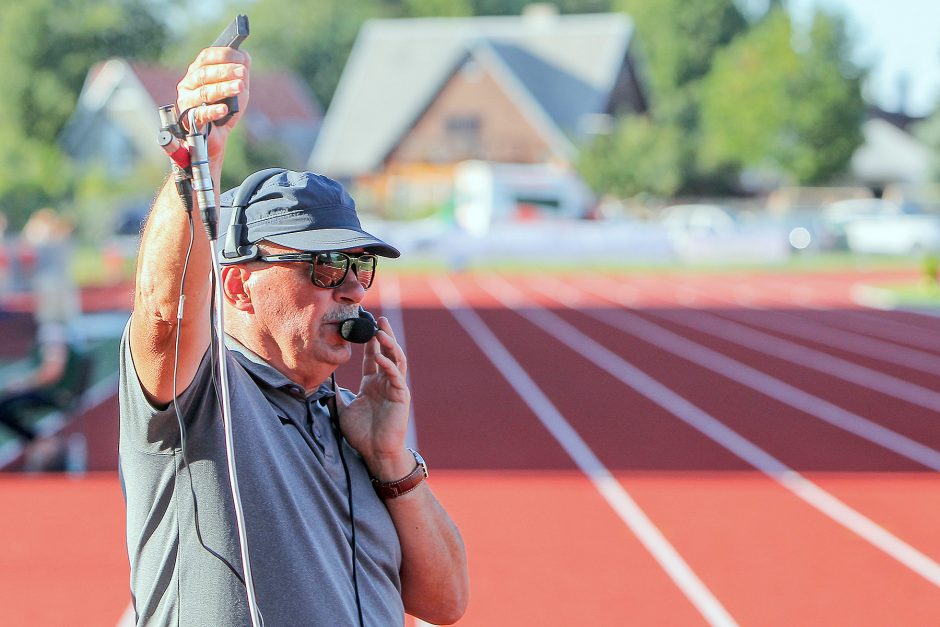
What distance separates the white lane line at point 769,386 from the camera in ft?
32.5

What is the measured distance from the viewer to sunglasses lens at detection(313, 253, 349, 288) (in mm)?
2295

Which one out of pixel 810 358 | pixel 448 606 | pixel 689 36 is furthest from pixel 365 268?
pixel 689 36

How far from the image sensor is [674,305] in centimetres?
2228

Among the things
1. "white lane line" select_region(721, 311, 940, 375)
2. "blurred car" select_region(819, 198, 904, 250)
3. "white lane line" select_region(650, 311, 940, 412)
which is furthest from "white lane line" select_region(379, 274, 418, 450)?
"blurred car" select_region(819, 198, 904, 250)

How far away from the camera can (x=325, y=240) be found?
225 centimetres

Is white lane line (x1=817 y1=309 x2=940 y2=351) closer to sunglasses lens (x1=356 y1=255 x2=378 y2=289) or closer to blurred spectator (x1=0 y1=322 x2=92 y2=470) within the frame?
blurred spectator (x1=0 y1=322 x2=92 y2=470)

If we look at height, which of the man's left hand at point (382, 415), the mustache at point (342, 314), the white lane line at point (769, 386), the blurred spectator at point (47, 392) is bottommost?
the white lane line at point (769, 386)

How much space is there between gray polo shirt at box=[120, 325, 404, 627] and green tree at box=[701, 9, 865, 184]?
43033 millimetres

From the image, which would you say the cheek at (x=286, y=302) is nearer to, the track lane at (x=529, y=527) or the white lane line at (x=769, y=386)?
the track lane at (x=529, y=527)

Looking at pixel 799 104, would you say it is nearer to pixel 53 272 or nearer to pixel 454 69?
pixel 454 69

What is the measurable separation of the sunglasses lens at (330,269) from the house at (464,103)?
4406cm

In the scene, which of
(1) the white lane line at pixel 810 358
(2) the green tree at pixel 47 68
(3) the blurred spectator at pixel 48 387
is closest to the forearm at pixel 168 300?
(3) the blurred spectator at pixel 48 387

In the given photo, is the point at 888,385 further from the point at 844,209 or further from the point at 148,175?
the point at 844,209

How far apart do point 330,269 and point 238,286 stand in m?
0.17
